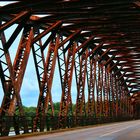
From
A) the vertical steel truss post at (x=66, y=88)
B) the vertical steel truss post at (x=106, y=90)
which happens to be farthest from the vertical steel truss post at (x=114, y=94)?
the vertical steel truss post at (x=66, y=88)

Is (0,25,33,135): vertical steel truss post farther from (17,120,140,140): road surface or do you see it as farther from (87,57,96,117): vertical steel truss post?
(87,57,96,117): vertical steel truss post

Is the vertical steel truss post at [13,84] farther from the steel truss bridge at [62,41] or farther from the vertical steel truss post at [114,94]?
the vertical steel truss post at [114,94]

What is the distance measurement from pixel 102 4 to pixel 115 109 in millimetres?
40709

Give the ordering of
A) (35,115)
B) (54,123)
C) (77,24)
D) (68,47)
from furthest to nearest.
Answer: (68,47)
(77,24)
(54,123)
(35,115)

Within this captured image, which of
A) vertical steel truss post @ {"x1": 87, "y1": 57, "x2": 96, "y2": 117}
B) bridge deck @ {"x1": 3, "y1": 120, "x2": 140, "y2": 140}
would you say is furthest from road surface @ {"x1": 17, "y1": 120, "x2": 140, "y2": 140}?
vertical steel truss post @ {"x1": 87, "y1": 57, "x2": 96, "y2": 117}

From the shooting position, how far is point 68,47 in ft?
112

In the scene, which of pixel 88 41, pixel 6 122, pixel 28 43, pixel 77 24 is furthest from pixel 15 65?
pixel 88 41

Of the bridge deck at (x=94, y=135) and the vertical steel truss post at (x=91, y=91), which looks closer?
the bridge deck at (x=94, y=135)

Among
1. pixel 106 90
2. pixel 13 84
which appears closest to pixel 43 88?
pixel 13 84

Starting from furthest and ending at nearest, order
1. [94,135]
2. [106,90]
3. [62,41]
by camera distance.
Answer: [106,90]
[62,41]
[94,135]

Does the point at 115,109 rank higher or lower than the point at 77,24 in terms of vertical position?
lower

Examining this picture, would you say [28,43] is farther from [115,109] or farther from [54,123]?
[115,109]

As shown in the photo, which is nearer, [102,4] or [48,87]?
[102,4]

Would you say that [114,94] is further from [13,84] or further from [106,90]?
[13,84]
